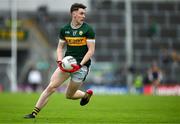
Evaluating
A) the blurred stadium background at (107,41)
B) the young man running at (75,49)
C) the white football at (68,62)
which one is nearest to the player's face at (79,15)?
the young man running at (75,49)

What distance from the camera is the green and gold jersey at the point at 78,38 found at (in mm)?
15297

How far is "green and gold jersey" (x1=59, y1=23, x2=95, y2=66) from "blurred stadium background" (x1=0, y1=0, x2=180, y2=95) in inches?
1283

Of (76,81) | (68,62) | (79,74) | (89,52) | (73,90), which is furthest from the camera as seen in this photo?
(73,90)

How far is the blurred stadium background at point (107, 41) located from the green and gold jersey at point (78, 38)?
32.6m

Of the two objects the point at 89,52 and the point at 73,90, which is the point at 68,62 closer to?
the point at 89,52

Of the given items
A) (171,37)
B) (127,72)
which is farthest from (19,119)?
(171,37)

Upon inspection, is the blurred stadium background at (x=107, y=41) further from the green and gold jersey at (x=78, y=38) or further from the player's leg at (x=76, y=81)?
the green and gold jersey at (x=78, y=38)

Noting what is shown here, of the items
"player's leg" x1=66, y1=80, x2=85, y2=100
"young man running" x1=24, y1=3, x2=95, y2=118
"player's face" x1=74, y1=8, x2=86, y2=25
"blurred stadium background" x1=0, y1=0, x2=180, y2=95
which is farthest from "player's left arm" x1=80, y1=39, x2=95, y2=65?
"blurred stadium background" x1=0, y1=0, x2=180, y2=95

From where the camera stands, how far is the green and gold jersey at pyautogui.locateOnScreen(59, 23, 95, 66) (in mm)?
15297

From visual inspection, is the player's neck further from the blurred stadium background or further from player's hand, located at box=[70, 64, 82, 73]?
the blurred stadium background

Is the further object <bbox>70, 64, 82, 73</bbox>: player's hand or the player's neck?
the player's neck

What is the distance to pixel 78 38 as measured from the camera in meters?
15.3

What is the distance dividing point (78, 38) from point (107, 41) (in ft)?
129

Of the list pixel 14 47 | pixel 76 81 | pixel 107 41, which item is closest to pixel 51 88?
pixel 76 81
